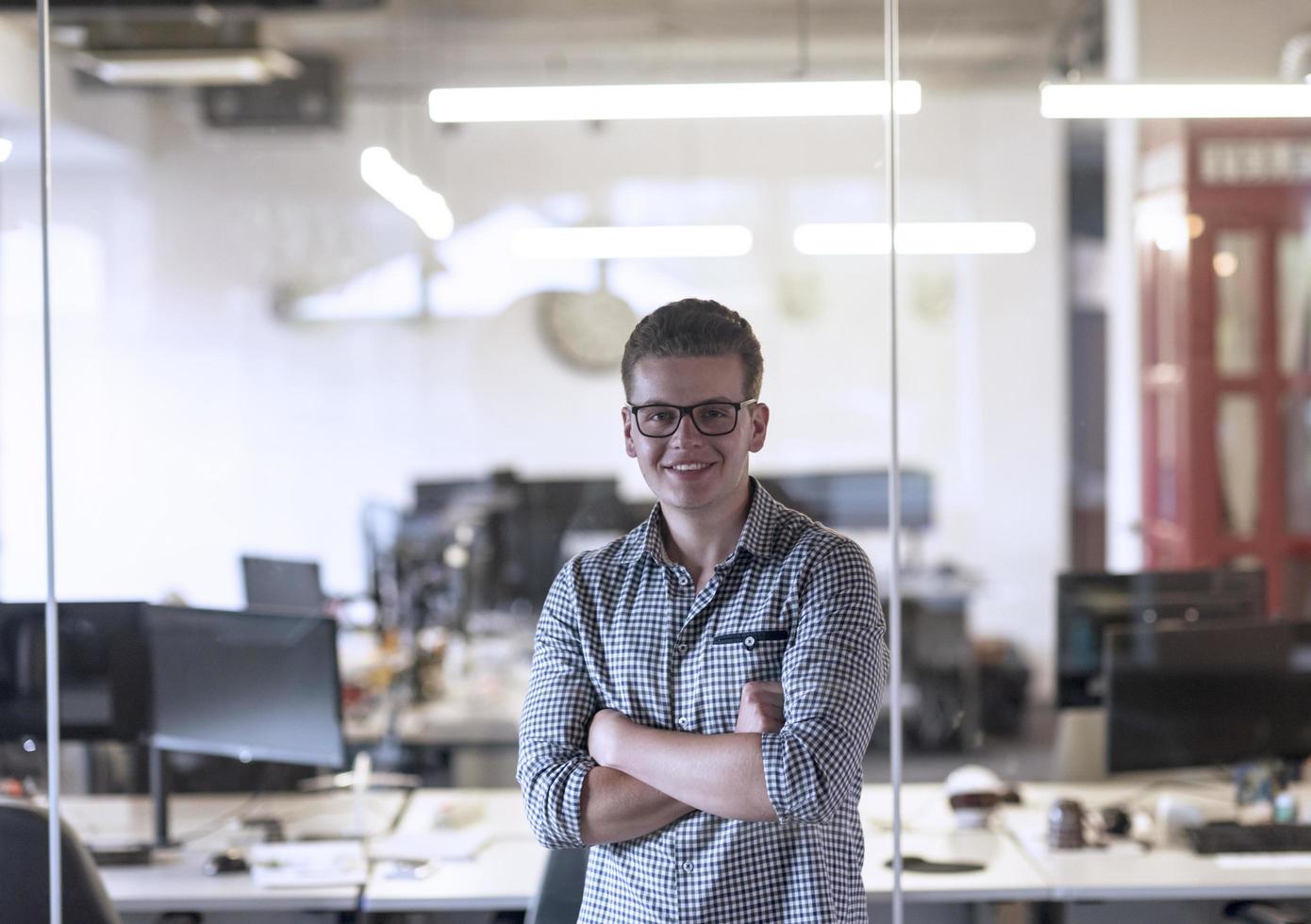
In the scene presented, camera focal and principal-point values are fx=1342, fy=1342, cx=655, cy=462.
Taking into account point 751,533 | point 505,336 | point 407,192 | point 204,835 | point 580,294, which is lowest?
point 204,835

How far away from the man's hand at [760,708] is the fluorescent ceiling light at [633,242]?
11.3 ft

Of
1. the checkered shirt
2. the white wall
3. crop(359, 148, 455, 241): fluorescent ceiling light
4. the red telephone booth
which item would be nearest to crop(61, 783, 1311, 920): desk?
the checkered shirt

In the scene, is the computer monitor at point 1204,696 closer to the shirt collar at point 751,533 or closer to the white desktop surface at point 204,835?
the shirt collar at point 751,533

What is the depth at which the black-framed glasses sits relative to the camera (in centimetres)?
180

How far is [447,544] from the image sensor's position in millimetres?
5781

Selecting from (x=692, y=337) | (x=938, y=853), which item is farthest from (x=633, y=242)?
(x=692, y=337)

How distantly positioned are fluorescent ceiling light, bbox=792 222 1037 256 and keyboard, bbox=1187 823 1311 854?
386 cm

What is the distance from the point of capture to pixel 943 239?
687 centimetres

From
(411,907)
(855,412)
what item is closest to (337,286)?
(855,412)

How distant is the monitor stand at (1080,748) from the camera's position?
12.1 feet

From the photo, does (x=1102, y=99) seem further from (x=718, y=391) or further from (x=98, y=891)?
(x=98, y=891)

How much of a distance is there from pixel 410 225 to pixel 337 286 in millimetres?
538

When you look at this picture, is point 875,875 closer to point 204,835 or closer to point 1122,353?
point 204,835

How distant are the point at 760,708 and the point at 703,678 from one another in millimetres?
102
